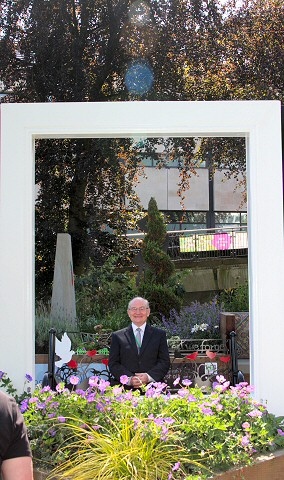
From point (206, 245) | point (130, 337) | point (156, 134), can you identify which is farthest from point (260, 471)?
point (206, 245)

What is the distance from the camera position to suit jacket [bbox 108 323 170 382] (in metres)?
5.67

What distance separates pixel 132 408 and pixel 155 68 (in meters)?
10.8

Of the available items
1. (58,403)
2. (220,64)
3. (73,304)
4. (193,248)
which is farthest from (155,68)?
(58,403)

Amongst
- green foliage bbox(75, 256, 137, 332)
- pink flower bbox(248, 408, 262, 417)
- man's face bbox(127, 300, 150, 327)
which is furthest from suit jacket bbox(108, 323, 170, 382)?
green foliage bbox(75, 256, 137, 332)

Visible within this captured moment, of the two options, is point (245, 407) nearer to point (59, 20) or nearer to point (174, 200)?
point (59, 20)

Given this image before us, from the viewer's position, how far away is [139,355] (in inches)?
225

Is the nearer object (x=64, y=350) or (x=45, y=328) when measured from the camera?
(x=64, y=350)

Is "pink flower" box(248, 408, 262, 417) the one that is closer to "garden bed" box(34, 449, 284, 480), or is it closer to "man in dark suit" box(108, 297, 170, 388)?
"garden bed" box(34, 449, 284, 480)

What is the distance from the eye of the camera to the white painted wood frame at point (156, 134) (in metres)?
4.70

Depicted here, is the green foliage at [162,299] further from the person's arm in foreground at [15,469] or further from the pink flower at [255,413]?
the person's arm in foreground at [15,469]

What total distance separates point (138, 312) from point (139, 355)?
36 centimetres

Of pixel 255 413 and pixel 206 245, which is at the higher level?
pixel 206 245

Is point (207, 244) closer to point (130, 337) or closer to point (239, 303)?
point (239, 303)

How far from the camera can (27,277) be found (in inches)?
188
